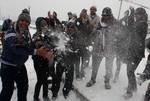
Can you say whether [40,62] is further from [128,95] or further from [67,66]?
[128,95]

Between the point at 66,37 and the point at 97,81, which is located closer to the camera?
the point at 66,37

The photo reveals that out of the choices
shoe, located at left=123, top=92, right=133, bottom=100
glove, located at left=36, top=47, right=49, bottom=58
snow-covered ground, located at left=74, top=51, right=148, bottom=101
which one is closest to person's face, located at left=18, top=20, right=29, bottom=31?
glove, located at left=36, top=47, right=49, bottom=58

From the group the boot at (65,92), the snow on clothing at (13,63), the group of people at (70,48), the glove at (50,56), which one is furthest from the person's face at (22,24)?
the boot at (65,92)

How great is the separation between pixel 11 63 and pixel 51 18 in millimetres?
3188

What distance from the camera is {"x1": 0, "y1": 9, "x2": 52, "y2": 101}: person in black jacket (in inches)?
288

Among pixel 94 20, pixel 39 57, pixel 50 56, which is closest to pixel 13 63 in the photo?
pixel 39 57

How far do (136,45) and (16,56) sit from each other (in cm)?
299

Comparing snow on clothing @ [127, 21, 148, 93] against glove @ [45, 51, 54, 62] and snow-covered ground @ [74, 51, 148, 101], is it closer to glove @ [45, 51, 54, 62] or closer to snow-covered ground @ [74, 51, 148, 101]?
snow-covered ground @ [74, 51, 148, 101]

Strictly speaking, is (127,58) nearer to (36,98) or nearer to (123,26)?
(123,26)

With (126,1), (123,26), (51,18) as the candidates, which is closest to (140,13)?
(123,26)

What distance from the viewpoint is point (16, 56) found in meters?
7.42

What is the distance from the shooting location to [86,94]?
9.33 m

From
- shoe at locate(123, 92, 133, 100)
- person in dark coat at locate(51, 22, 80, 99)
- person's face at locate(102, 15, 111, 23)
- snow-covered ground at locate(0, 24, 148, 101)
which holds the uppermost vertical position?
person's face at locate(102, 15, 111, 23)

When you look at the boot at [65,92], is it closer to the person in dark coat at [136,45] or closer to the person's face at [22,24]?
the person in dark coat at [136,45]
